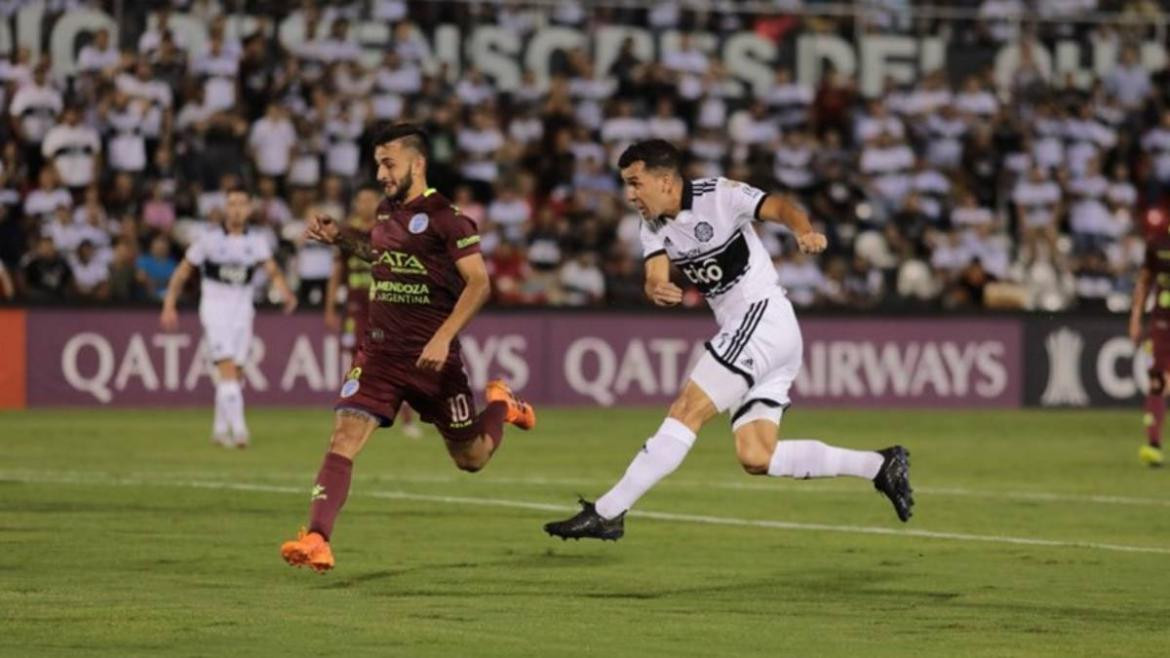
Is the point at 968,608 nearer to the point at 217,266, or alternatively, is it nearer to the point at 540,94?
the point at 217,266

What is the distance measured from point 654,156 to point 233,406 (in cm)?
1098

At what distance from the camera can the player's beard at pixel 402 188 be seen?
1241 centimetres

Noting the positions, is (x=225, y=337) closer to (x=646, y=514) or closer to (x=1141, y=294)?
(x=646, y=514)

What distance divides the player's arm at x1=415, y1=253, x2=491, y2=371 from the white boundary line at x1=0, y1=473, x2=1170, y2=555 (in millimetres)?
4242

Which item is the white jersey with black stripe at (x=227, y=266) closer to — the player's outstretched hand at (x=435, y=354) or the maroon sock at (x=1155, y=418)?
the maroon sock at (x=1155, y=418)

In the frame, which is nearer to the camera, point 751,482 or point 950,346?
point 751,482

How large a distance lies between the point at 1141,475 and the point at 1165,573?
7.73 m

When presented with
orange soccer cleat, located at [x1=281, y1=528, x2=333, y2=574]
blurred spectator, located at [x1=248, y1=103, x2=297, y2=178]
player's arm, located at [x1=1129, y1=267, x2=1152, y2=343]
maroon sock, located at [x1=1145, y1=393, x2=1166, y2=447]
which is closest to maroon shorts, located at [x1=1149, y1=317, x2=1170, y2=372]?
player's arm, located at [x1=1129, y1=267, x2=1152, y2=343]

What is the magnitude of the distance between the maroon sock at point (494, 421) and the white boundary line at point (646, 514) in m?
2.51

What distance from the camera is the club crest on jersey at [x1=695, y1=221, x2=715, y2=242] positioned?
12.7m

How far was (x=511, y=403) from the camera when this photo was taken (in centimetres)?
1420

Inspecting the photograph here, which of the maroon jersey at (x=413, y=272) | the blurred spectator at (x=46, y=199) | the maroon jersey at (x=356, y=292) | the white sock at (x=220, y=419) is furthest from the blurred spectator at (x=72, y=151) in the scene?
the maroon jersey at (x=413, y=272)

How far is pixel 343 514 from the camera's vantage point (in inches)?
635

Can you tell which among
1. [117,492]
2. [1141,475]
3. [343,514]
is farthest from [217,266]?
[1141,475]
